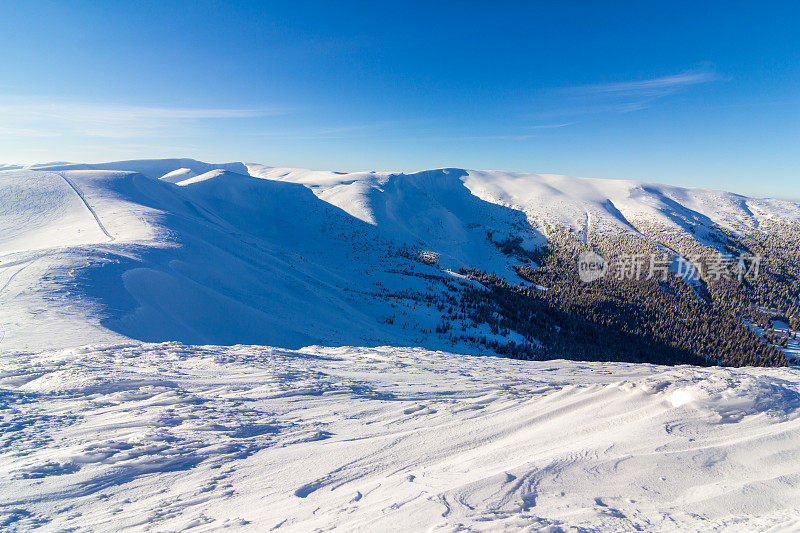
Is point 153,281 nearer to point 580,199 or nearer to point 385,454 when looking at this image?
point 385,454

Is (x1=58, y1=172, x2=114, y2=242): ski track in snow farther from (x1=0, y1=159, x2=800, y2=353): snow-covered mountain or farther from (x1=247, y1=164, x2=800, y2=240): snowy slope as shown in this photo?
(x1=247, y1=164, x2=800, y2=240): snowy slope

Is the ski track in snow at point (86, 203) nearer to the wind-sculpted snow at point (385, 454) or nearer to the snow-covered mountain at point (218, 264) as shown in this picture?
the snow-covered mountain at point (218, 264)

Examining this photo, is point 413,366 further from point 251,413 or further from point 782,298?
point 782,298

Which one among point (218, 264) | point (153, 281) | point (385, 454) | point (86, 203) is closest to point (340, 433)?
point (385, 454)

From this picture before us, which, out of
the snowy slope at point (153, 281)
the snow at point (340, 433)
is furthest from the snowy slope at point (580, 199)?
the snow at point (340, 433)

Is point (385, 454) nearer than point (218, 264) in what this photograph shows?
Yes
